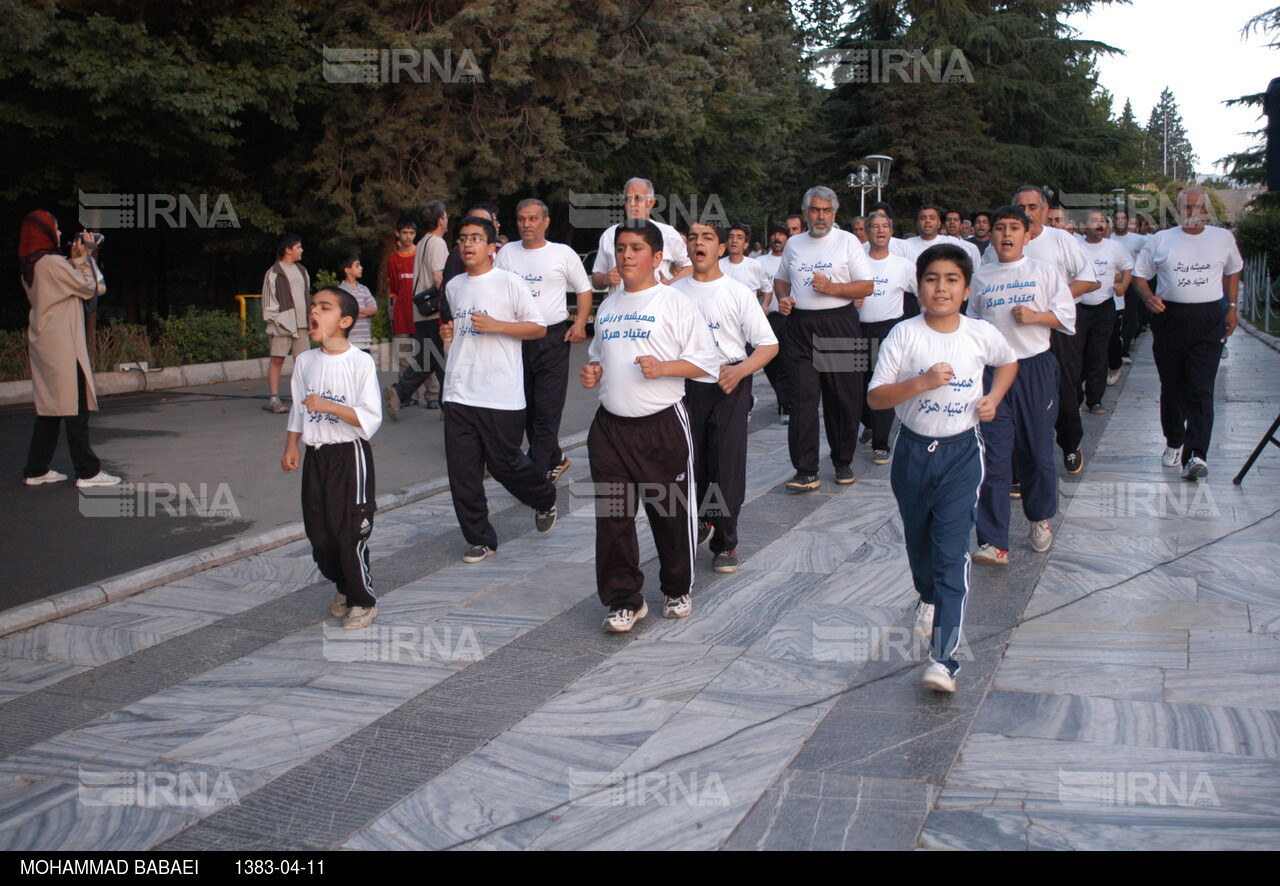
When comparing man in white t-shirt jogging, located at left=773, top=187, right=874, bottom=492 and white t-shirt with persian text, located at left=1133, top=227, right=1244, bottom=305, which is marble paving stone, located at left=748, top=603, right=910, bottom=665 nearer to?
man in white t-shirt jogging, located at left=773, top=187, right=874, bottom=492

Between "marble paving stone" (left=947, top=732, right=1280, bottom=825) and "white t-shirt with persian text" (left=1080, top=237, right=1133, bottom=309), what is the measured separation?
813cm

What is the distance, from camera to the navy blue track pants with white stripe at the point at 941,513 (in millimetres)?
4676

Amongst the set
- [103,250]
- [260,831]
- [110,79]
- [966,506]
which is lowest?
[260,831]

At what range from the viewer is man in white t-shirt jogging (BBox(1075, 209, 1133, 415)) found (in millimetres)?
11672

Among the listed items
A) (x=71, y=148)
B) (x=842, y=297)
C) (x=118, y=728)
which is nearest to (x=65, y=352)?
(x=118, y=728)

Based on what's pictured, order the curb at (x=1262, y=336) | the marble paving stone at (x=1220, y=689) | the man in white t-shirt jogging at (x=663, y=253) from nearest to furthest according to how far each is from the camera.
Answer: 1. the marble paving stone at (x=1220, y=689)
2. the man in white t-shirt jogging at (x=663, y=253)
3. the curb at (x=1262, y=336)

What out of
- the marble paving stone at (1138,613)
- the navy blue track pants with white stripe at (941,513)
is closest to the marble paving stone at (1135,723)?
the navy blue track pants with white stripe at (941,513)

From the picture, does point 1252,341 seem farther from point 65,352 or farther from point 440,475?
point 65,352

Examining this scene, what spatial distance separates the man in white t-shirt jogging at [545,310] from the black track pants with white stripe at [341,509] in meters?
2.41

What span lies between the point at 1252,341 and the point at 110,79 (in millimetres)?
18751

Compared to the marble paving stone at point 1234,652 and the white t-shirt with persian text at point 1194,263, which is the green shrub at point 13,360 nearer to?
the white t-shirt with persian text at point 1194,263

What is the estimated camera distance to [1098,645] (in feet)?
17.1

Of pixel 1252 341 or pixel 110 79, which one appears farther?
pixel 1252 341

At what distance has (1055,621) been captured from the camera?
5555mm
